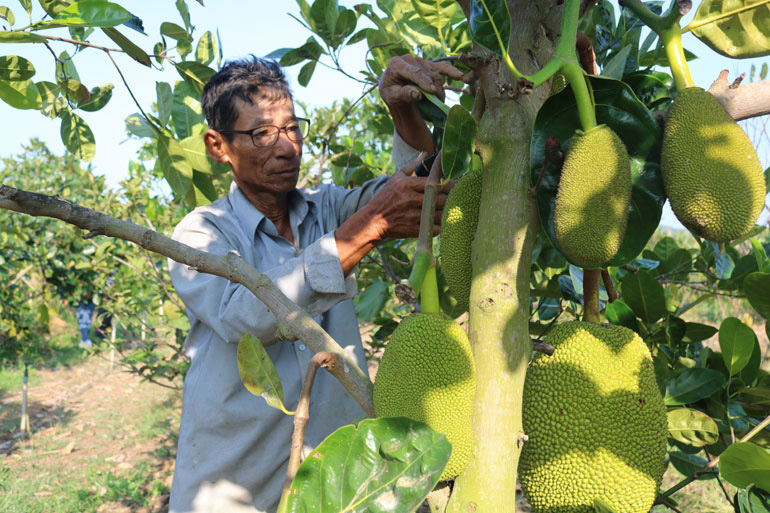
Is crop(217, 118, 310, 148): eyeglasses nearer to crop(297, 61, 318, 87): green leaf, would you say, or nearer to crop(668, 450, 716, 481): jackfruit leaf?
crop(297, 61, 318, 87): green leaf

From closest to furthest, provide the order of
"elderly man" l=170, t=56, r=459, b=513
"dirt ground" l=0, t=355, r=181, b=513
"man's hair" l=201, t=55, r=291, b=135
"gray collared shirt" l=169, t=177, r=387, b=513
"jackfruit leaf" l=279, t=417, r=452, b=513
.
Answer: "jackfruit leaf" l=279, t=417, r=452, b=513, "elderly man" l=170, t=56, r=459, b=513, "gray collared shirt" l=169, t=177, r=387, b=513, "man's hair" l=201, t=55, r=291, b=135, "dirt ground" l=0, t=355, r=181, b=513

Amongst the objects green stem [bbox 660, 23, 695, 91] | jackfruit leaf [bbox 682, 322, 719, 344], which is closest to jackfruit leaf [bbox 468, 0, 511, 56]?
green stem [bbox 660, 23, 695, 91]

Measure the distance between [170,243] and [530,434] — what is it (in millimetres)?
441

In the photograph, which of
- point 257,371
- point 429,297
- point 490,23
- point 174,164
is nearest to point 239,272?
point 257,371

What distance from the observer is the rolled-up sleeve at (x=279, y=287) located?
3.35ft

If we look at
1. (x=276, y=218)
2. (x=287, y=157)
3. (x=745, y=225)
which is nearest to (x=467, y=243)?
(x=745, y=225)

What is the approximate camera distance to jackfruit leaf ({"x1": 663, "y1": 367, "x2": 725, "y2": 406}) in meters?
0.86

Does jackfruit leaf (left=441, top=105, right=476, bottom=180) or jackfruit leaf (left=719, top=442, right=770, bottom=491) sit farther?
jackfruit leaf (left=441, top=105, right=476, bottom=180)

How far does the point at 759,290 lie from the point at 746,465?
0.39 metres

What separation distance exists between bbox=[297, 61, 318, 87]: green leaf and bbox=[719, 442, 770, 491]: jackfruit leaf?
1.33 metres

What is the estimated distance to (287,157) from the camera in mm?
1517

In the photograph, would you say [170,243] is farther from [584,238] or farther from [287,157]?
[287,157]

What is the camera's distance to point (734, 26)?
662mm

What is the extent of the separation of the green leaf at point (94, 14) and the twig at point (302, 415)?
1.65ft
